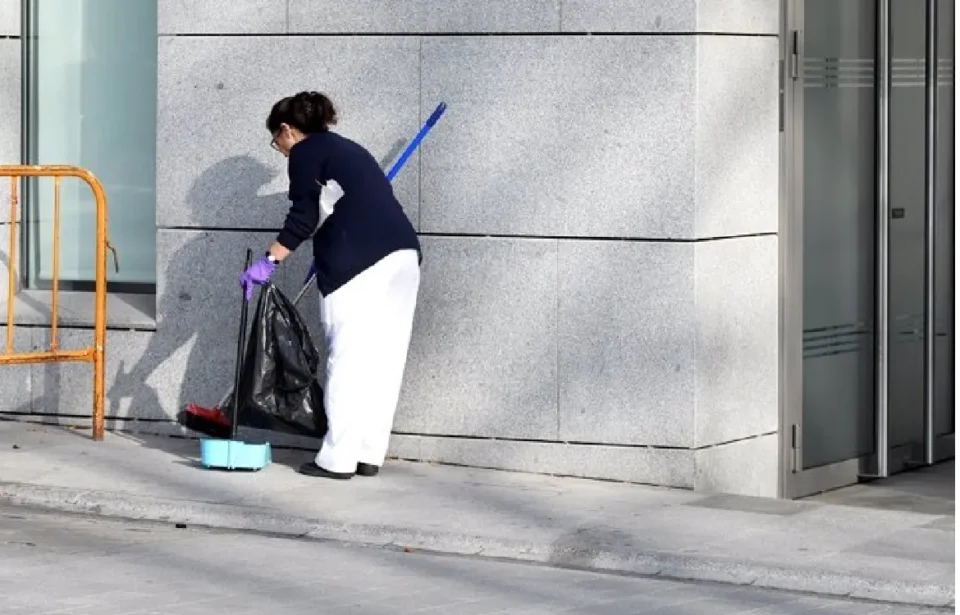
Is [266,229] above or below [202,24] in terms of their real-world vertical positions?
below

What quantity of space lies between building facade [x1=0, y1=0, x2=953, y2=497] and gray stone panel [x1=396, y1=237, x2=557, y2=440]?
1cm

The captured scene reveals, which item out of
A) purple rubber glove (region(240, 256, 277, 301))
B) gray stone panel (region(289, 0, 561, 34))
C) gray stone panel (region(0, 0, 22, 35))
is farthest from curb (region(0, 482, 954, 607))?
gray stone panel (region(0, 0, 22, 35))

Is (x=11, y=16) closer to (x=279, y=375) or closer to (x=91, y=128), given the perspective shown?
(x=91, y=128)

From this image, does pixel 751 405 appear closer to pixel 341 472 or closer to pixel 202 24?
pixel 341 472

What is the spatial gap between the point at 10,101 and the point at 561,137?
136 inches

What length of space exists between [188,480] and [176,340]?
137 cm

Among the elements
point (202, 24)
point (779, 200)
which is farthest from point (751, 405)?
point (202, 24)

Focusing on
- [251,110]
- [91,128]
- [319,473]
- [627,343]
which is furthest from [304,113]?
[91,128]

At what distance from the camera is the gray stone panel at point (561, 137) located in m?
10.5

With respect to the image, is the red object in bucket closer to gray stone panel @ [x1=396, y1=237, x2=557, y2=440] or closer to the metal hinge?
gray stone panel @ [x1=396, y1=237, x2=557, y2=440]

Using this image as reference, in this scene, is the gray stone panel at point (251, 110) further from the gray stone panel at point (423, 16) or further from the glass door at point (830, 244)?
the glass door at point (830, 244)

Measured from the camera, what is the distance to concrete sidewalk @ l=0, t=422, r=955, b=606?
28.5ft

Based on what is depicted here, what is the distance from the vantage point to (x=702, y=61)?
10.5m

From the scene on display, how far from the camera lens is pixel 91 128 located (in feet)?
41.0
